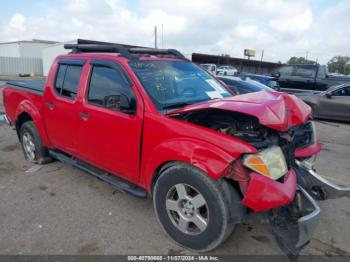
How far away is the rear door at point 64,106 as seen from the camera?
4062 mm

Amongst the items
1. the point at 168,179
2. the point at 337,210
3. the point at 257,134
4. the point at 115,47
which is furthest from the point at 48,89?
the point at 337,210

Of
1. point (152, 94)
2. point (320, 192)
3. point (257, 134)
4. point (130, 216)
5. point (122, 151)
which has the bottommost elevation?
point (130, 216)

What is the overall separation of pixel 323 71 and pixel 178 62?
39.0 feet

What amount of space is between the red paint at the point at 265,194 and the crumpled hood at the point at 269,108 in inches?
18.8

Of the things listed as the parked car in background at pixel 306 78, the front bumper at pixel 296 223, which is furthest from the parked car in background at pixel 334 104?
the front bumper at pixel 296 223

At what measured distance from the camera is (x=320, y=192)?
3.24 metres

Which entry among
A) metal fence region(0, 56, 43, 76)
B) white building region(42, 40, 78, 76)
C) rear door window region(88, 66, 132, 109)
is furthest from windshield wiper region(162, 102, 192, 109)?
metal fence region(0, 56, 43, 76)

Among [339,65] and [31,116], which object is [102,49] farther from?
[339,65]

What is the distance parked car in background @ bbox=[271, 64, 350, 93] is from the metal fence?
34431mm

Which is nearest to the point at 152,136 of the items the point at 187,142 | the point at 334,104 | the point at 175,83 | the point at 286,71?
the point at 187,142

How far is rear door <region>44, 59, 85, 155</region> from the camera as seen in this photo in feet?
13.3

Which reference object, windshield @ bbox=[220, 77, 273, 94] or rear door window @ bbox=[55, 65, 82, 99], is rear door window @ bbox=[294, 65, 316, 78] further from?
rear door window @ bbox=[55, 65, 82, 99]

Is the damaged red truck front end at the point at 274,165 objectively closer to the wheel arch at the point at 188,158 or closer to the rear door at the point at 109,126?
the wheel arch at the point at 188,158

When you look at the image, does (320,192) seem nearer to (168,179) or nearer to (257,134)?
(257,134)
